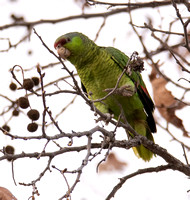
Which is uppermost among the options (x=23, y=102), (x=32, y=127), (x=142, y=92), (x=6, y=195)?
(x=142, y=92)

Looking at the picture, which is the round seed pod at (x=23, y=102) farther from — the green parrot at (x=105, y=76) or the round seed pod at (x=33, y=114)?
the green parrot at (x=105, y=76)

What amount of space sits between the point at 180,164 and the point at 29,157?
64.1 inches

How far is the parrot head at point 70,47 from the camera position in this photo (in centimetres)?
412

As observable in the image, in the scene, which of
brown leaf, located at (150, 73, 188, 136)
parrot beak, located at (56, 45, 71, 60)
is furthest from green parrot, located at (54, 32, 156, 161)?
brown leaf, located at (150, 73, 188, 136)

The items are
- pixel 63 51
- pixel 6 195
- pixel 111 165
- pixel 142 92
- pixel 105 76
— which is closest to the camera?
pixel 6 195

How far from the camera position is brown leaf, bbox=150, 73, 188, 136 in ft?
14.3

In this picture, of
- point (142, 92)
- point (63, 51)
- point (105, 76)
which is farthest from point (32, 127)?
point (142, 92)

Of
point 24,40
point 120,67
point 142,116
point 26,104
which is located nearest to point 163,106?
point 142,116

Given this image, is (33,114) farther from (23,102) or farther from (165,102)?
(165,102)

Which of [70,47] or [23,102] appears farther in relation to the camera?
[70,47]

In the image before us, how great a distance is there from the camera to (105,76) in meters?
3.96

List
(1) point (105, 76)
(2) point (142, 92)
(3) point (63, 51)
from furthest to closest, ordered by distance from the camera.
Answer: (2) point (142, 92)
(3) point (63, 51)
(1) point (105, 76)

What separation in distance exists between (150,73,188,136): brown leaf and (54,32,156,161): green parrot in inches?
9.9

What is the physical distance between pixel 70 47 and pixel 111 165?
9.76ft
